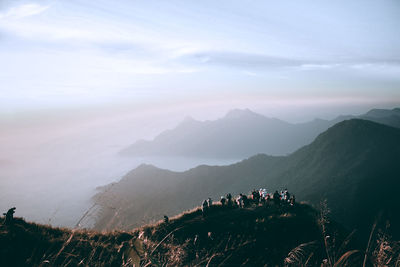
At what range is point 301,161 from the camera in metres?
184

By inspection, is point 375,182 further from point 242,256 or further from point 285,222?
point 242,256

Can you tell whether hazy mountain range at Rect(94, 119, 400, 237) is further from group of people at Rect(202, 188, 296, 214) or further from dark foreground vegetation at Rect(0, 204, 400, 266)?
dark foreground vegetation at Rect(0, 204, 400, 266)

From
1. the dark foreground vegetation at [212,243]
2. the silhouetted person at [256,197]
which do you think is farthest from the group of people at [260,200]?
the dark foreground vegetation at [212,243]

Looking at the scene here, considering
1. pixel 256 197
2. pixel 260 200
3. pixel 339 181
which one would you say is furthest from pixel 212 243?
pixel 339 181

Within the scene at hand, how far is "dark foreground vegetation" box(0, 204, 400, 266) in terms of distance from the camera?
148 inches

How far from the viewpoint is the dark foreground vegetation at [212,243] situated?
3.77m

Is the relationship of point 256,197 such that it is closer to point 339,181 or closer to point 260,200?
point 260,200

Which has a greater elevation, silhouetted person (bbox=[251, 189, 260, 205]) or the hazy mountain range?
silhouetted person (bbox=[251, 189, 260, 205])

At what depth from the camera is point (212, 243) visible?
12836 mm

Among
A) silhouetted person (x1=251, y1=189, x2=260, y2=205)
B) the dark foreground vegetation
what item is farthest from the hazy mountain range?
the dark foreground vegetation

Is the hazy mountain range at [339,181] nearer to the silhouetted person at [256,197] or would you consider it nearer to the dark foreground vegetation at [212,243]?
the silhouetted person at [256,197]

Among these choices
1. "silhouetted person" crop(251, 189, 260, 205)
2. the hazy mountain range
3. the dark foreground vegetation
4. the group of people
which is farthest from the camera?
the hazy mountain range

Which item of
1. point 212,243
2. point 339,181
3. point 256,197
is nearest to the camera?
point 212,243

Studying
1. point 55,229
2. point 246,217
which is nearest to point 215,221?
point 246,217
